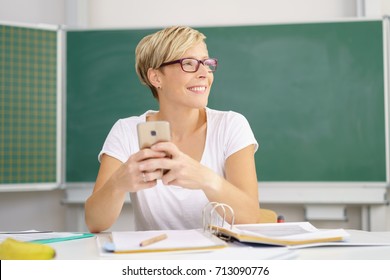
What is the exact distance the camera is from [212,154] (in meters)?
1.78

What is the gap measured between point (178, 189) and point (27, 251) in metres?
0.83

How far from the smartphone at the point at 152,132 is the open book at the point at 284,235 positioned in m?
0.26

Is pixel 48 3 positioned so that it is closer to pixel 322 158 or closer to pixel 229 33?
pixel 229 33

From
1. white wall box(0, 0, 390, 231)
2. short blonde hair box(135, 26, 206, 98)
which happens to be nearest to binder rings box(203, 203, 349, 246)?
short blonde hair box(135, 26, 206, 98)

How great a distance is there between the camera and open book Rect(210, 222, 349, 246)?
109 cm

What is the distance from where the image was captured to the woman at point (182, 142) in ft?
5.22

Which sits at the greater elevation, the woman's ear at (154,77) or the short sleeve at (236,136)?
the woman's ear at (154,77)

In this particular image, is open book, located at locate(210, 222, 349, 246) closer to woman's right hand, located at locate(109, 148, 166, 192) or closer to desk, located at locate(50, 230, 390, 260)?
desk, located at locate(50, 230, 390, 260)

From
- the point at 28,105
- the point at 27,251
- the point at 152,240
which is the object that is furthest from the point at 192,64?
the point at 28,105

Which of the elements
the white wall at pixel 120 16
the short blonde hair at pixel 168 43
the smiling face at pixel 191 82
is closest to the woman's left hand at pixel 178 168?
the smiling face at pixel 191 82

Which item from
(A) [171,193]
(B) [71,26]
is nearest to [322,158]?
(A) [171,193]

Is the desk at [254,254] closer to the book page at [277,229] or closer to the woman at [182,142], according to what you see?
the book page at [277,229]

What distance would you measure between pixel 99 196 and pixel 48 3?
2304 mm

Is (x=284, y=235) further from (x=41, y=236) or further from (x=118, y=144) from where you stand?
(x=118, y=144)
